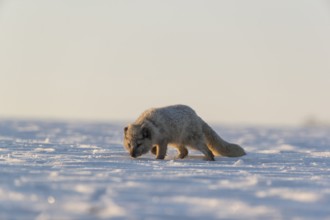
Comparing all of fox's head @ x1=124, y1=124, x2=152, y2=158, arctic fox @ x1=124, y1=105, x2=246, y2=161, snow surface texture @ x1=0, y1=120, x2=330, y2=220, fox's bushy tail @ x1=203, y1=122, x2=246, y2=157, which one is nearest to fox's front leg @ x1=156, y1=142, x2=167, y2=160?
arctic fox @ x1=124, y1=105, x2=246, y2=161

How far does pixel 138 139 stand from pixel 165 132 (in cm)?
39

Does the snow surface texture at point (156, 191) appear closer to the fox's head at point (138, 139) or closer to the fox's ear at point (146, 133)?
the fox's head at point (138, 139)

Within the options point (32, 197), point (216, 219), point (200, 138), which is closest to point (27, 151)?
point (200, 138)

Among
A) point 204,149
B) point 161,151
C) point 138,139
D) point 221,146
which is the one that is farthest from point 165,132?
point 221,146

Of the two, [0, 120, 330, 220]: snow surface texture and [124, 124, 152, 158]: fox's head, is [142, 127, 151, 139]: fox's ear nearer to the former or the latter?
[124, 124, 152, 158]: fox's head

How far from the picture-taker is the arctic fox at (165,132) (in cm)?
836

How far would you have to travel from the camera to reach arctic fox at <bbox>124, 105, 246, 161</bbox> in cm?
836

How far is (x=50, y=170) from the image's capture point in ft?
20.1

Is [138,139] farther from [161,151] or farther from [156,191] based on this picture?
[156,191]

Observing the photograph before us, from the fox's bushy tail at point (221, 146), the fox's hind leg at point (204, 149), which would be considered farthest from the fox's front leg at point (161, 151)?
the fox's bushy tail at point (221, 146)

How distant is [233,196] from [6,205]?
1.66 metres

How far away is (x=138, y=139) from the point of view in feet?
27.3

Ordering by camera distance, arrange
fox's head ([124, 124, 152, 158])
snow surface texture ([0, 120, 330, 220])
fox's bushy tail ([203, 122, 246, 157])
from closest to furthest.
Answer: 1. snow surface texture ([0, 120, 330, 220])
2. fox's head ([124, 124, 152, 158])
3. fox's bushy tail ([203, 122, 246, 157])

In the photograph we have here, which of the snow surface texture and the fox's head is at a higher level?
the fox's head
